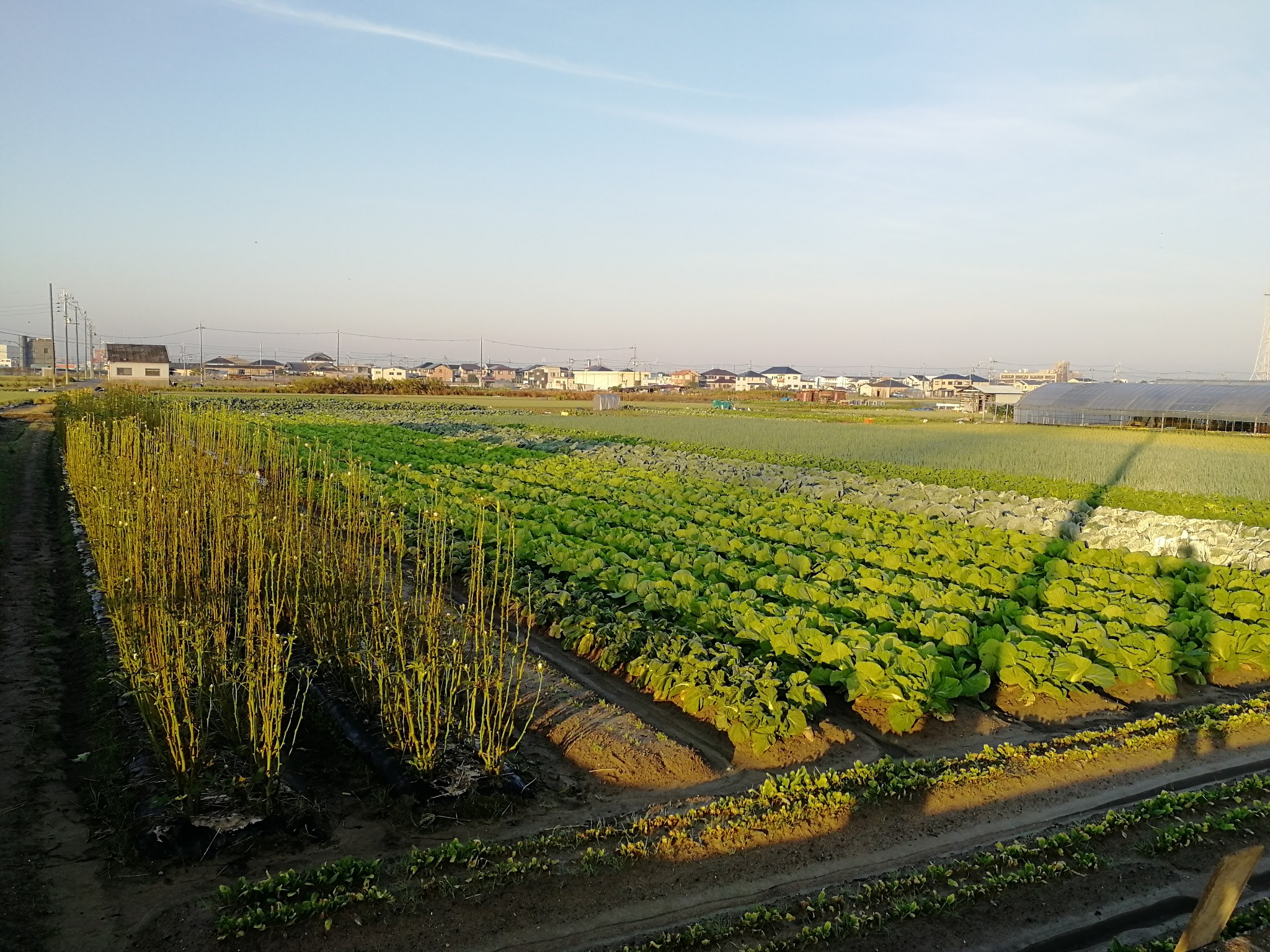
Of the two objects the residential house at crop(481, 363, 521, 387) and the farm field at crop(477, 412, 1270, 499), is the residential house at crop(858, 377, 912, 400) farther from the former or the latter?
the farm field at crop(477, 412, 1270, 499)

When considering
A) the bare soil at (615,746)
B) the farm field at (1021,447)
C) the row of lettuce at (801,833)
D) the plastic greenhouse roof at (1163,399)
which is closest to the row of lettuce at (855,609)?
the bare soil at (615,746)

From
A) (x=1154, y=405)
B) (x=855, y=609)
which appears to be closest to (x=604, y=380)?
(x=1154, y=405)

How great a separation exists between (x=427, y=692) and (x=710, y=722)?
7.58 ft

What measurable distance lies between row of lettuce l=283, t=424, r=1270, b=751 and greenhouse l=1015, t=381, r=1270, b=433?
106 ft

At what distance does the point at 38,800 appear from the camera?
4832 millimetres

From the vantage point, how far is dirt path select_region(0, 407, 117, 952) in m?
3.80

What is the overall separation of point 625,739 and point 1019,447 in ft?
90.5

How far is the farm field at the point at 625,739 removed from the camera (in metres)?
3.99

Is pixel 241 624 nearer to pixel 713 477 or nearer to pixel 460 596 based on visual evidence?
pixel 460 596

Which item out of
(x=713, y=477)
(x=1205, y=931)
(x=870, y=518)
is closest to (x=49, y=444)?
(x=713, y=477)

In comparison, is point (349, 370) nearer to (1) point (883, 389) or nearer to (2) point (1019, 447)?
(1) point (883, 389)

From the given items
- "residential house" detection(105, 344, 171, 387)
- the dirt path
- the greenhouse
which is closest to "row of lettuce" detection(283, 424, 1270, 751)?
the dirt path

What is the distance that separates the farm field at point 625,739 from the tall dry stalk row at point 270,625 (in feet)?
0.15

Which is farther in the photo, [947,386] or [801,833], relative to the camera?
[947,386]
